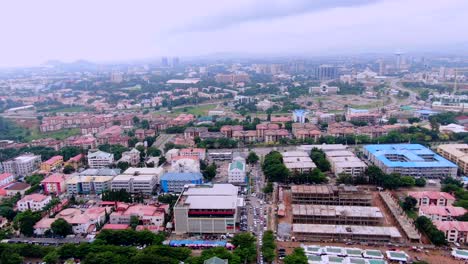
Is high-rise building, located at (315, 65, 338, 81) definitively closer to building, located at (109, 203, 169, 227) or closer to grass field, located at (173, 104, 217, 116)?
grass field, located at (173, 104, 217, 116)

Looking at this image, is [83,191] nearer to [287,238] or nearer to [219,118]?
[287,238]

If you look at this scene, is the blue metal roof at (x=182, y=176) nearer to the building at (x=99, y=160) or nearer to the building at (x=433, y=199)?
the building at (x=99, y=160)

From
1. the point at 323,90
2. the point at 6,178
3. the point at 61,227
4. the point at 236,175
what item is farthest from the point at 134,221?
the point at 323,90

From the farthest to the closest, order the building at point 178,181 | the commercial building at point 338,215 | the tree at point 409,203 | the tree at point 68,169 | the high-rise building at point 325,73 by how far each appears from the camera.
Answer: the high-rise building at point 325,73 → the tree at point 68,169 → the building at point 178,181 → the tree at point 409,203 → the commercial building at point 338,215

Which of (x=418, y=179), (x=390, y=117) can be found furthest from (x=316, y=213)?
(x=390, y=117)

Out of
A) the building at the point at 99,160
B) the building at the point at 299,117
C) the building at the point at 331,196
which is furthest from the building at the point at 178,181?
the building at the point at 299,117
